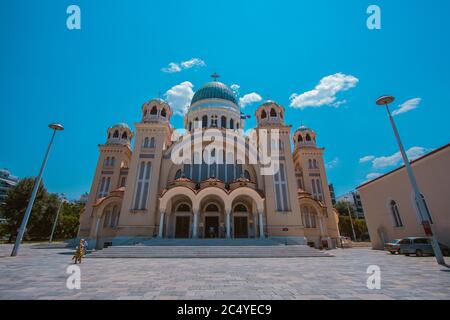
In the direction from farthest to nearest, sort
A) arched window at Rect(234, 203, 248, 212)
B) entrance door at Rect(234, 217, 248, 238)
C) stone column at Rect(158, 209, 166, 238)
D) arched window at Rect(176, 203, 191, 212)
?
arched window at Rect(234, 203, 248, 212) < arched window at Rect(176, 203, 191, 212) < entrance door at Rect(234, 217, 248, 238) < stone column at Rect(158, 209, 166, 238)

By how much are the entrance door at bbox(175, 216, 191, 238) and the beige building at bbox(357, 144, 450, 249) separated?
1989 cm

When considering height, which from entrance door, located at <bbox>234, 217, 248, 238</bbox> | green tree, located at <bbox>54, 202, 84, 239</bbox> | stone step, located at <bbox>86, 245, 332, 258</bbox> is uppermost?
green tree, located at <bbox>54, 202, 84, 239</bbox>

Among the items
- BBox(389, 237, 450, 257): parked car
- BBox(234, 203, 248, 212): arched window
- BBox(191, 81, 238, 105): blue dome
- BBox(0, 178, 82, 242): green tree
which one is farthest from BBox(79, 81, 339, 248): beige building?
BBox(0, 178, 82, 242): green tree

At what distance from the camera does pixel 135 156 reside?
2409cm

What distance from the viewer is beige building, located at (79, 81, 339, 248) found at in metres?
21.5

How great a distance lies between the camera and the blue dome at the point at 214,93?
32.8 metres

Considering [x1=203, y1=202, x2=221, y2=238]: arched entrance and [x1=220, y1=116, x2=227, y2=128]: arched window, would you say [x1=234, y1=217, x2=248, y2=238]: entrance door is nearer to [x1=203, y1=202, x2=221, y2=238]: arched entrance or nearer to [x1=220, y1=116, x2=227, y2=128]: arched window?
[x1=203, y1=202, x2=221, y2=238]: arched entrance

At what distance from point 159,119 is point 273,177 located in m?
15.7

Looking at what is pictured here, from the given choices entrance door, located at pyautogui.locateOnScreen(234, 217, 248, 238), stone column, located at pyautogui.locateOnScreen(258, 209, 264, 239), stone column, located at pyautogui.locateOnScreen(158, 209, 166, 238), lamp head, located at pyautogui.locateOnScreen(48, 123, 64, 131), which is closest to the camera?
lamp head, located at pyautogui.locateOnScreen(48, 123, 64, 131)
